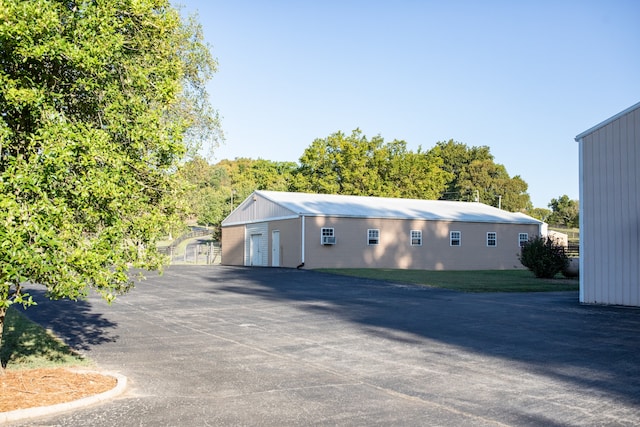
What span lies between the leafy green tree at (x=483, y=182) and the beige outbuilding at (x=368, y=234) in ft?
145

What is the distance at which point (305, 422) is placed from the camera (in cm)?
566

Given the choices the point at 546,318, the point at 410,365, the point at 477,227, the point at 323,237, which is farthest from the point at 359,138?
the point at 410,365

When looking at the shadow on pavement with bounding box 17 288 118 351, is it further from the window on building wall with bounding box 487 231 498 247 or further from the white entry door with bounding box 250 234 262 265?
the window on building wall with bounding box 487 231 498 247

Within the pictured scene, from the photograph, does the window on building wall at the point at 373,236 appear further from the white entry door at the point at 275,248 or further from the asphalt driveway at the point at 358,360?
the asphalt driveway at the point at 358,360

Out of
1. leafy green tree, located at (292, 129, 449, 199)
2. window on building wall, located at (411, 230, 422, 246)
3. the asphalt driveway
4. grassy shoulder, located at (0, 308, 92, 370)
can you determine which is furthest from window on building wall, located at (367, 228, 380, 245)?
leafy green tree, located at (292, 129, 449, 199)

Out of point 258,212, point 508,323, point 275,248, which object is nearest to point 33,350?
point 508,323

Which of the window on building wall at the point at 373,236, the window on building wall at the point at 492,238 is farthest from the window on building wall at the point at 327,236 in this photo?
the window on building wall at the point at 492,238

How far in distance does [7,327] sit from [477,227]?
103 ft

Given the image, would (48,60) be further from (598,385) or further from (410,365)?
(598,385)

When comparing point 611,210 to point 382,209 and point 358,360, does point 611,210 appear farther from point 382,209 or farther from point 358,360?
point 382,209

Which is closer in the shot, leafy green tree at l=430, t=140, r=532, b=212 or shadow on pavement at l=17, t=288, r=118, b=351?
shadow on pavement at l=17, t=288, r=118, b=351

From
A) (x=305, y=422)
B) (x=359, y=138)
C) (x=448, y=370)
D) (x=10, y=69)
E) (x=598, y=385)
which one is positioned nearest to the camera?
(x=305, y=422)

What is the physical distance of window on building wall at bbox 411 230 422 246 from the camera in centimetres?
3588

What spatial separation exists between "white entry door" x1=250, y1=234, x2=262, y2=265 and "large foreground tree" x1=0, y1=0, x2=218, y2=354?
95.6ft
